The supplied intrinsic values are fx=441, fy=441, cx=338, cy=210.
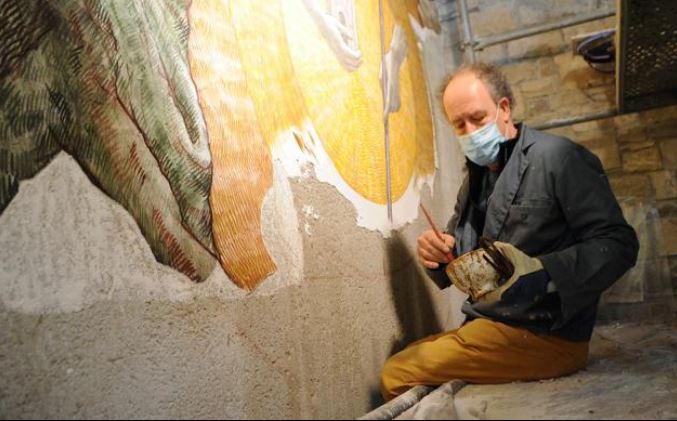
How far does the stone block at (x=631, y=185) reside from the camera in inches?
115

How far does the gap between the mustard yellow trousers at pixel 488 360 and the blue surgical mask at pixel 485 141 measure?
61 centimetres

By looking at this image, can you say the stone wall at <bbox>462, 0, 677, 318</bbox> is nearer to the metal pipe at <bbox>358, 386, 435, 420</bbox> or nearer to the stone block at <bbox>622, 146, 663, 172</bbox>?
the stone block at <bbox>622, 146, 663, 172</bbox>

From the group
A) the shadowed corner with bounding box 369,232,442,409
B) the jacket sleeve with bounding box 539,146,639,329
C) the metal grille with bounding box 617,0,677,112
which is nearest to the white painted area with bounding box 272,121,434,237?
the shadowed corner with bounding box 369,232,442,409

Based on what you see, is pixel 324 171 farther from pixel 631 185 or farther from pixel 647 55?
pixel 631 185

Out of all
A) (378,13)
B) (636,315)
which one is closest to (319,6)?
(378,13)

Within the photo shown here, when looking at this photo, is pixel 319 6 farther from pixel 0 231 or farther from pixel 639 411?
pixel 639 411

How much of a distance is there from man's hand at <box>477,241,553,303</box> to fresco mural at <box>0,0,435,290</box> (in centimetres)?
56

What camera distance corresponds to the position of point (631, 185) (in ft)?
9.72

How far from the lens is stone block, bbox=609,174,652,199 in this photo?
2.93m

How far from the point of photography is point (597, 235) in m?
1.35

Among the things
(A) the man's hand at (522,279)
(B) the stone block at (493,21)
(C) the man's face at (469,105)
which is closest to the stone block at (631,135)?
(B) the stone block at (493,21)

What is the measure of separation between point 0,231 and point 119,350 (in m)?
0.28

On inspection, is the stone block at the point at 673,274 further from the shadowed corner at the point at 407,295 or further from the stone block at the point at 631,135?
the shadowed corner at the point at 407,295

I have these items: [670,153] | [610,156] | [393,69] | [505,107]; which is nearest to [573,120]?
[610,156]
